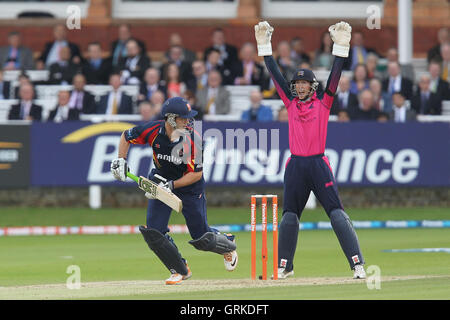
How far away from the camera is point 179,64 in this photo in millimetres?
25469

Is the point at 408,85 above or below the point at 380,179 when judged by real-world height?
above

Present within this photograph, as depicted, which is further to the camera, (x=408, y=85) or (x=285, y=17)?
(x=285, y=17)

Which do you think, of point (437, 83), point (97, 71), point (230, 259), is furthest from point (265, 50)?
point (97, 71)

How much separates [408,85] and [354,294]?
12.8m

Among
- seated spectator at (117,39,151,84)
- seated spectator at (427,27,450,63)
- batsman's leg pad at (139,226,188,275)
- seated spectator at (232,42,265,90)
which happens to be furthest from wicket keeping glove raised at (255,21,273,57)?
seated spectator at (427,27,450,63)

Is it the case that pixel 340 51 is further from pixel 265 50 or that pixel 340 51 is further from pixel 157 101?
pixel 157 101

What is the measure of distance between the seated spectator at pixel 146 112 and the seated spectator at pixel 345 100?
3442 millimetres

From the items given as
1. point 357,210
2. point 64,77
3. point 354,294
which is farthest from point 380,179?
point 354,294

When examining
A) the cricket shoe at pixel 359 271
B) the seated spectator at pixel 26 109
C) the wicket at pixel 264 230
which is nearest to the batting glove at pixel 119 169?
the wicket at pixel 264 230

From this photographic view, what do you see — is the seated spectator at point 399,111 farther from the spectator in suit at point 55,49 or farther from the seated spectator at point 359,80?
the spectator in suit at point 55,49

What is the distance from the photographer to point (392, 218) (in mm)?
22391

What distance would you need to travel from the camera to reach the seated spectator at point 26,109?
2397 centimetres

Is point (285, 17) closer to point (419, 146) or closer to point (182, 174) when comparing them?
point (419, 146)

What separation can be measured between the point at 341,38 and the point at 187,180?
2309 millimetres
